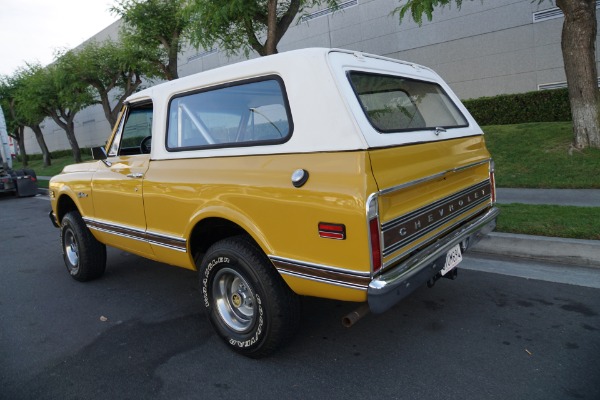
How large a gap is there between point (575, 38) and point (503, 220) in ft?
16.1

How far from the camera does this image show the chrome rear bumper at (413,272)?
2.36m

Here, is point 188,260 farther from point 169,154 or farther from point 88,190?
point 88,190

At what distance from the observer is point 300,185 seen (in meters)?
2.57

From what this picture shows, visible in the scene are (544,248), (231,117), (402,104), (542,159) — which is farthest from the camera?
(542,159)

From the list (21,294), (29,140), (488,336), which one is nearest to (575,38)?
(488,336)

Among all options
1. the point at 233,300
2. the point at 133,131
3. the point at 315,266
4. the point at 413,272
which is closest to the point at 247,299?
the point at 233,300

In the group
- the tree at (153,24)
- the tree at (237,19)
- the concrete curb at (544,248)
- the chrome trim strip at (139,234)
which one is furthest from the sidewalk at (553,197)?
the tree at (153,24)

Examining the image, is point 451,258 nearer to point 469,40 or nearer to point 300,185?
point 300,185

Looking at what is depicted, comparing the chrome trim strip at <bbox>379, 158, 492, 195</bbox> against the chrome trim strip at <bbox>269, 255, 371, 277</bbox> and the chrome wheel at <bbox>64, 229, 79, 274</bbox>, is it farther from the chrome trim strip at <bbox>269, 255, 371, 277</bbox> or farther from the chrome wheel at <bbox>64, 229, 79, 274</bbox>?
the chrome wheel at <bbox>64, 229, 79, 274</bbox>

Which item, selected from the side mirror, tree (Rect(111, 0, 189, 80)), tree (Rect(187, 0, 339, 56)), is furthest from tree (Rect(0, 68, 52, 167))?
the side mirror

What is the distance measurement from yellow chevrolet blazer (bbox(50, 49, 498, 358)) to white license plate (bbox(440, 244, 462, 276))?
0.06 feet

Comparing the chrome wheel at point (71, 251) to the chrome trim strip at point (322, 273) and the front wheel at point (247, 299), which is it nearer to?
the front wheel at point (247, 299)

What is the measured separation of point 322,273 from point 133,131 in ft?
8.84

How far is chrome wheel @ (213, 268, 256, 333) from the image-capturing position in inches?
124
